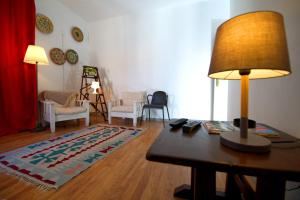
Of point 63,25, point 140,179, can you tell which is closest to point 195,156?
point 140,179

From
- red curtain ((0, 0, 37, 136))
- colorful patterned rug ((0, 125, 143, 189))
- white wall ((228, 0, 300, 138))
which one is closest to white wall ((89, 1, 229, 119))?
colorful patterned rug ((0, 125, 143, 189))

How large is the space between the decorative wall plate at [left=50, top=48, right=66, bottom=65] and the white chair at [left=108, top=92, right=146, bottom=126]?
4.98ft

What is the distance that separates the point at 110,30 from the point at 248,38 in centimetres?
424

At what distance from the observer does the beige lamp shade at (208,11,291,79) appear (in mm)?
493

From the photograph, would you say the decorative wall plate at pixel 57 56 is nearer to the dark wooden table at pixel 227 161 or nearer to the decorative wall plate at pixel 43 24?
the decorative wall plate at pixel 43 24

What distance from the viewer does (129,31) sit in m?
3.98

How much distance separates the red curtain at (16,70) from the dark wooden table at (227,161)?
290 centimetres

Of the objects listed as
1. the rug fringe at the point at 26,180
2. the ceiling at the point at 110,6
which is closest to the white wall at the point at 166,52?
the ceiling at the point at 110,6

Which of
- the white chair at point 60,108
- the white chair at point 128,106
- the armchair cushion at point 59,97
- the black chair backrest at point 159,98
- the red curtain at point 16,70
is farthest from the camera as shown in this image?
the black chair backrest at point 159,98

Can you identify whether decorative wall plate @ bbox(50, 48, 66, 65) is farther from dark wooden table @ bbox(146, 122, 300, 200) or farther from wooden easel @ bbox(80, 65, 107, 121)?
dark wooden table @ bbox(146, 122, 300, 200)

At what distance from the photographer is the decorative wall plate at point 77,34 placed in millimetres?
3955

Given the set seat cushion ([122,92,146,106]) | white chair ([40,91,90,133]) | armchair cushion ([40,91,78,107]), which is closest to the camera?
white chair ([40,91,90,133])

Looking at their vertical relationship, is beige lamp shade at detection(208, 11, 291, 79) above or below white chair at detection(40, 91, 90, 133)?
above

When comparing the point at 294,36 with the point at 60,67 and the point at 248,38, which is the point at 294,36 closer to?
the point at 248,38
